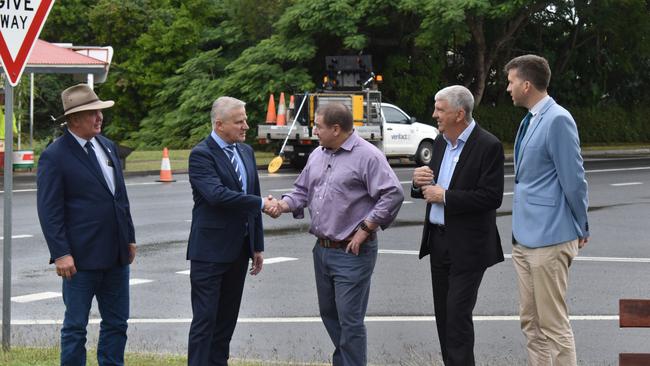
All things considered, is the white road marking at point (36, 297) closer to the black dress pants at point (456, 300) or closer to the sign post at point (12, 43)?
the sign post at point (12, 43)

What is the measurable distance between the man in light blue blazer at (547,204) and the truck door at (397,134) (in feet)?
74.5

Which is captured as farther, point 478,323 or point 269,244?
point 269,244

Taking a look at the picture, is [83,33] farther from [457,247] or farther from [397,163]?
[457,247]

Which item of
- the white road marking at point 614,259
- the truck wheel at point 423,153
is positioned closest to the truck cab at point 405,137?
the truck wheel at point 423,153

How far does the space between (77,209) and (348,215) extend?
5.38ft

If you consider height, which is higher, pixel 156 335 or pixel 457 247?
pixel 457 247

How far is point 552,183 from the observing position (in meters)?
6.24

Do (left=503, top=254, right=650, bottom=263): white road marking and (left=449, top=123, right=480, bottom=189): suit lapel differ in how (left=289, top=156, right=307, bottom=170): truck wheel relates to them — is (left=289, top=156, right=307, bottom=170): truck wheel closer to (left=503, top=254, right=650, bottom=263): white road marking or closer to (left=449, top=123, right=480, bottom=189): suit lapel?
(left=503, top=254, right=650, bottom=263): white road marking

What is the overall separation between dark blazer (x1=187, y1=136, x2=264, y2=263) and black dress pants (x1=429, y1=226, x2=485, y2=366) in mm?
1161

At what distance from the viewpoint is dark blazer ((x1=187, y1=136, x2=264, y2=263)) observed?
6715mm

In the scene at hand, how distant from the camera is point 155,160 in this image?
1190 inches

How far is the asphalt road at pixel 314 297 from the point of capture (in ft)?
27.6

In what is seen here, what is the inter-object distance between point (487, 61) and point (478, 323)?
29.1 metres

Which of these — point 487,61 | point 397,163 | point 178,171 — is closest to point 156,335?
point 178,171
